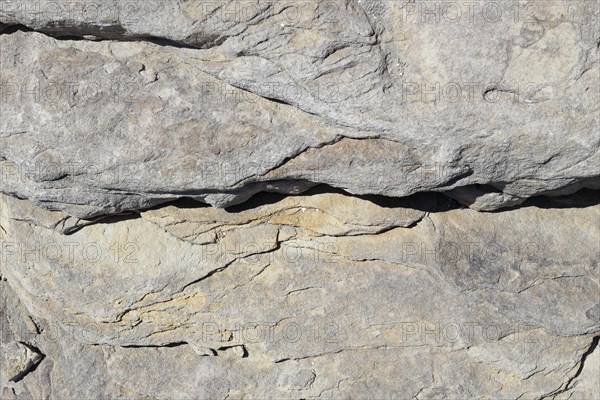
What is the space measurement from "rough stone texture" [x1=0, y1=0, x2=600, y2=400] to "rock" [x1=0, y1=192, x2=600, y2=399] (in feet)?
0.06

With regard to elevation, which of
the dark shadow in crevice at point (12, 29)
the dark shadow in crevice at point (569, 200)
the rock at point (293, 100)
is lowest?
the dark shadow in crevice at point (569, 200)

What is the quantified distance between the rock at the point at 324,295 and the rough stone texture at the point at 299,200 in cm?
2

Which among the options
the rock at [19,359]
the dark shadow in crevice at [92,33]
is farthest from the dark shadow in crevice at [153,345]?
the dark shadow in crevice at [92,33]

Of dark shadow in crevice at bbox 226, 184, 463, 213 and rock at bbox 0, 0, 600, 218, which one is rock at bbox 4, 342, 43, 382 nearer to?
rock at bbox 0, 0, 600, 218

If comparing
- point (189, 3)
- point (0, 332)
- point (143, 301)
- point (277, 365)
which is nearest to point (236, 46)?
point (189, 3)

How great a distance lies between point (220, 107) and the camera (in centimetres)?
418

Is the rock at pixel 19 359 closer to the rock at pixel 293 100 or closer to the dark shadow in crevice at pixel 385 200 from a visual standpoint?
the rock at pixel 293 100

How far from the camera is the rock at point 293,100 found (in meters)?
3.83

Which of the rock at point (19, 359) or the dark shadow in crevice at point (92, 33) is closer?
the dark shadow in crevice at point (92, 33)

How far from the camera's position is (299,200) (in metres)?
4.88

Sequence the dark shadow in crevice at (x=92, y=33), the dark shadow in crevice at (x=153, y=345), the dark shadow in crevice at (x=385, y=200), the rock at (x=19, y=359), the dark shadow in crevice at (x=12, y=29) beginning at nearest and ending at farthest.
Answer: the dark shadow in crevice at (x=92, y=33) < the dark shadow in crevice at (x=12, y=29) < the dark shadow in crevice at (x=385, y=200) < the dark shadow in crevice at (x=153, y=345) < the rock at (x=19, y=359)

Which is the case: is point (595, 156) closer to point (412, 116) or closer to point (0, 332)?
point (412, 116)

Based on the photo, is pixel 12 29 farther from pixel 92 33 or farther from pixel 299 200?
pixel 299 200

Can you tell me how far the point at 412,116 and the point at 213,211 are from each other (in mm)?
A: 1834
